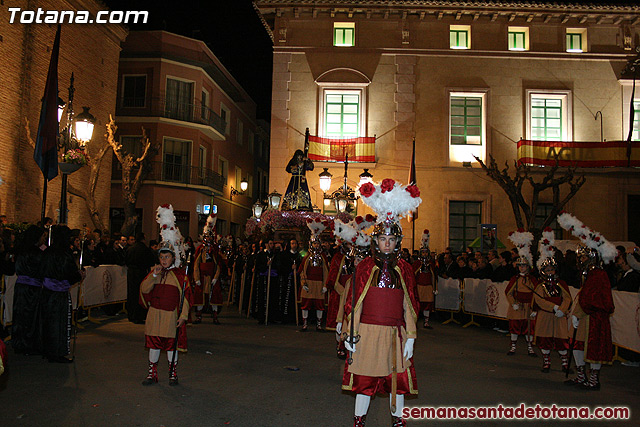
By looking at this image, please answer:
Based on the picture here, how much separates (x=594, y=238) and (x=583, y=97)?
18.2m

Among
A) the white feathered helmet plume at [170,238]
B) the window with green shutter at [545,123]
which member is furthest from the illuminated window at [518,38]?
the white feathered helmet plume at [170,238]

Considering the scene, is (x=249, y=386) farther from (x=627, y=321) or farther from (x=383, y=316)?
(x=627, y=321)

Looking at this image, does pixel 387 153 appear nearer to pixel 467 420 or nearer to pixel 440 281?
pixel 440 281

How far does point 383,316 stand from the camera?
5492mm

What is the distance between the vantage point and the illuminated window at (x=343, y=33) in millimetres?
23938

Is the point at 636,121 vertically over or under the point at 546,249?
over

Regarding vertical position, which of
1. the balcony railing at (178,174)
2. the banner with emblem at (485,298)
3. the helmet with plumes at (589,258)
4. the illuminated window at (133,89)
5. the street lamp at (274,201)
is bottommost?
the banner with emblem at (485,298)

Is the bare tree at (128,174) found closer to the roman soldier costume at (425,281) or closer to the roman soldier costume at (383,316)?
the roman soldier costume at (425,281)

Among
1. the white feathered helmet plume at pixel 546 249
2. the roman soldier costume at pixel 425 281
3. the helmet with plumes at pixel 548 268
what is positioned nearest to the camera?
the helmet with plumes at pixel 548 268

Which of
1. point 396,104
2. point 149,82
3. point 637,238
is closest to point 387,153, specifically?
point 396,104

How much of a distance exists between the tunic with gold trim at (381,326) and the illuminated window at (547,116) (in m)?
20.3

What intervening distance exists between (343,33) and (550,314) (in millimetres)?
18062

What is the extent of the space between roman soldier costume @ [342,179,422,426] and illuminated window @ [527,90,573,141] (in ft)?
66.1

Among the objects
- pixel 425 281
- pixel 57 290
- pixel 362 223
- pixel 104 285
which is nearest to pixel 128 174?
pixel 104 285
